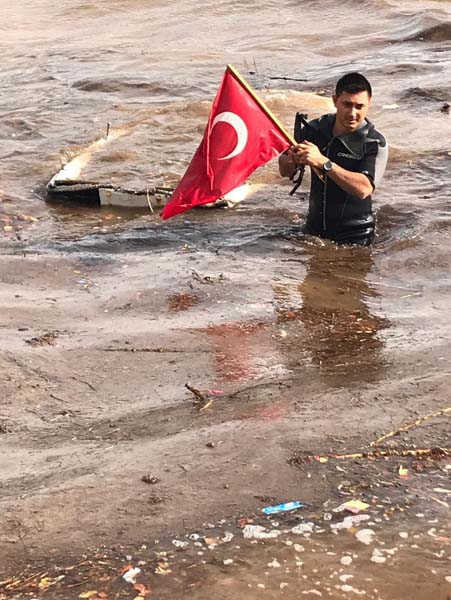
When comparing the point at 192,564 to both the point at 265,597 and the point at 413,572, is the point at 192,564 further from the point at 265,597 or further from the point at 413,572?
the point at 413,572

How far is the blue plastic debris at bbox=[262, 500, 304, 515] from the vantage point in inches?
137

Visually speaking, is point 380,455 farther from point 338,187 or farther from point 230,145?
point 230,145

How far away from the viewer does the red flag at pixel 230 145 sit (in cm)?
680

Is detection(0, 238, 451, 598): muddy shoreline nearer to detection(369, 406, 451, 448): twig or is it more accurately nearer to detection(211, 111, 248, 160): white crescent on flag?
detection(369, 406, 451, 448): twig

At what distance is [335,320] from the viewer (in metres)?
5.80

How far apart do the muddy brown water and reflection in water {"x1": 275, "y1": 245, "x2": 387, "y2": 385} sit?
0.06 feet

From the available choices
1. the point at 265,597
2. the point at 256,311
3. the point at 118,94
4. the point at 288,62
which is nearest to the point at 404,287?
the point at 256,311

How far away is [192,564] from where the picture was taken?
317 centimetres

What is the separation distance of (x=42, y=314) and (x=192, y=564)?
9.63 ft

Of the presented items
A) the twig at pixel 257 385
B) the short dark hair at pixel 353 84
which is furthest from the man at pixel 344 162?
the twig at pixel 257 385

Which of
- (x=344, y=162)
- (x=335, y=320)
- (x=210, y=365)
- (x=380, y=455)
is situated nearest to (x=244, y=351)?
(x=210, y=365)

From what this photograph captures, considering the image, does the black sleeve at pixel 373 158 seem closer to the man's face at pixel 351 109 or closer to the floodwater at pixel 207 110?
the man's face at pixel 351 109

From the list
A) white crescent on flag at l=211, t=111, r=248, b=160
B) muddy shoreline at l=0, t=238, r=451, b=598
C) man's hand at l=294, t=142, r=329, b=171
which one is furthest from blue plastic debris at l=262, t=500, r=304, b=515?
white crescent on flag at l=211, t=111, r=248, b=160

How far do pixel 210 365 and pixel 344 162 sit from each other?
7.64 feet
